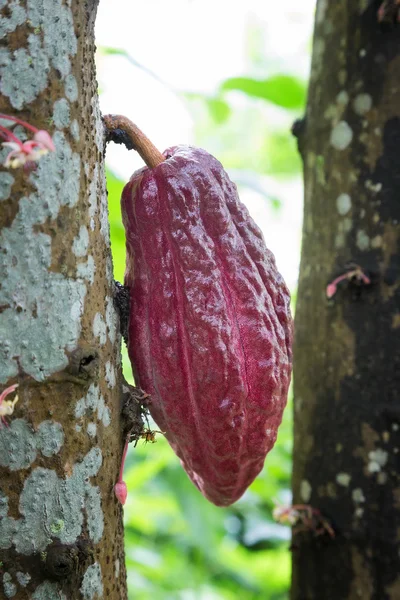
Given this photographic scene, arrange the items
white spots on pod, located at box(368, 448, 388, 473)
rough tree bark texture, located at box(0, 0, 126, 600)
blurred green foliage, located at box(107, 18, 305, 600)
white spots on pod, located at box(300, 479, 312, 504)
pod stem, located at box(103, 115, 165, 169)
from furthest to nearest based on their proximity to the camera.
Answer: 1. blurred green foliage, located at box(107, 18, 305, 600)
2. white spots on pod, located at box(300, 479, 312, 504)
3. white spots on pod, located at box(368, 448, 388, 473)
4. pod stem, located at box(103, 115, 165, 169)
5. rough tree bark texture, located at box(0, 0, 126, 600)

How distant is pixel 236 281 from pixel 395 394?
615mm

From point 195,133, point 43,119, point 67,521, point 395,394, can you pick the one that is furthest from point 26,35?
point 195,133

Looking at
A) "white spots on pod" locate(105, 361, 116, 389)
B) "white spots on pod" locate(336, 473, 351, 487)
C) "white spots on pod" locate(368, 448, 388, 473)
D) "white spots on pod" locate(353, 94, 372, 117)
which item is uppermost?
"white spots on pod" locate(353, 94, 372, 117)

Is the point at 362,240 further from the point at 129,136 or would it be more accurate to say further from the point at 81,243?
the point at 81,243

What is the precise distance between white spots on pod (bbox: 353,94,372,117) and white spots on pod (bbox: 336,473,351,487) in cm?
81

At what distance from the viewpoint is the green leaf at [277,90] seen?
1963 mm

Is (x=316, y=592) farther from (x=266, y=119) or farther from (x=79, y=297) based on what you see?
(x=266, y=119)

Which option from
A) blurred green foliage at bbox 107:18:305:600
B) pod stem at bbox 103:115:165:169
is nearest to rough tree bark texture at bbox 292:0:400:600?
blurred green foliage at bbox 107:18:305:600

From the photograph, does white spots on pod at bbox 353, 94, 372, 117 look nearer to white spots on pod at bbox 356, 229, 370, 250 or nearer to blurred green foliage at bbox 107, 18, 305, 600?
white spots on pod at bbox 356, 229, 370, 250

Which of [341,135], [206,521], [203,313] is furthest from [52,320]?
[206,521]

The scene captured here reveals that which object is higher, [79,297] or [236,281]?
[236,281]

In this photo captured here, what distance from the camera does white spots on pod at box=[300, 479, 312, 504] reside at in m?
1.62

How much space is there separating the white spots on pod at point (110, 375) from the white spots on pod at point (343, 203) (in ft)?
2.73

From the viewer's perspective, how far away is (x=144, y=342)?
3.36 feet
